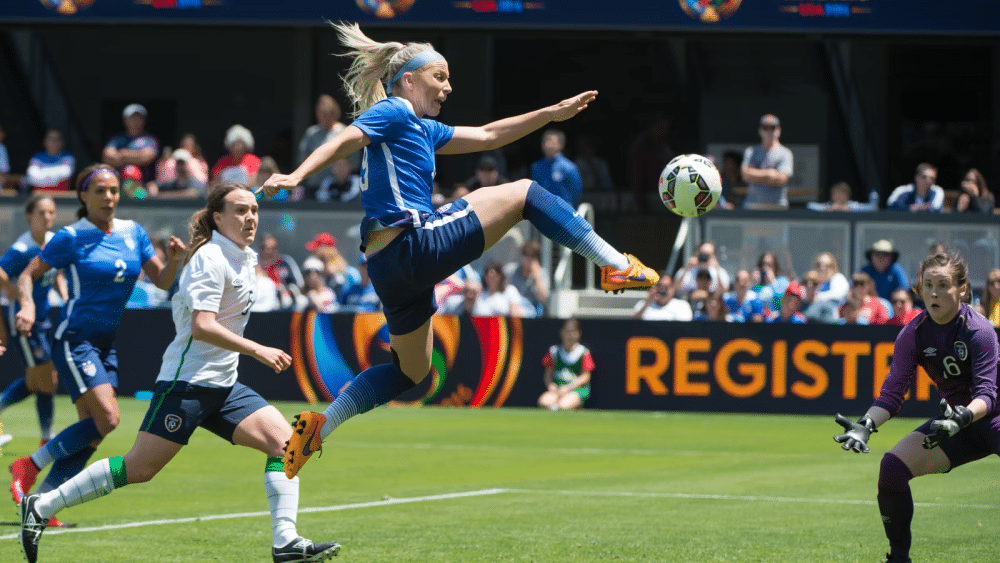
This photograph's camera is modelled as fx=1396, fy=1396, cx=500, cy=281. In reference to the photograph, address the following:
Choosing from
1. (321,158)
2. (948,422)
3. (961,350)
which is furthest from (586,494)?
(321,158)

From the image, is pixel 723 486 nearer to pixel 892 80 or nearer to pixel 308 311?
pixel 308 311

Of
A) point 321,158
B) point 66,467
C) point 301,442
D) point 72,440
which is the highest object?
point 321,158

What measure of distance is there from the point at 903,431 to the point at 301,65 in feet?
41.1

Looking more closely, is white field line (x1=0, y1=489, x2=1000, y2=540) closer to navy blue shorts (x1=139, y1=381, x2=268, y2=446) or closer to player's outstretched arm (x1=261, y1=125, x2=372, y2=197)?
navy blue shorts (x1=139, y1=381, x2=268, y2=446)

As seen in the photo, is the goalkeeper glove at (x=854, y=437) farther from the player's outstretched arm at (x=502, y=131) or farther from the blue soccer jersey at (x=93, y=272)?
the blue soccer jersey at (x=93, y=272)

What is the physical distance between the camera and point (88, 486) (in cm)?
714

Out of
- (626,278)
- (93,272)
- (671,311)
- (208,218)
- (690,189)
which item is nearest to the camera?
(626,278)

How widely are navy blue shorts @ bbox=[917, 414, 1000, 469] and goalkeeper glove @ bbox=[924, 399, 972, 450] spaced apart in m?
0.33

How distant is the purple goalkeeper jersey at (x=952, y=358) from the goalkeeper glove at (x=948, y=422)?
0.24 metres

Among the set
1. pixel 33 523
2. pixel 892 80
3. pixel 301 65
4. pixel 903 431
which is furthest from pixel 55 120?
pixel 33 523

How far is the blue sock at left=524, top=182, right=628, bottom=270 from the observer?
22.1ft

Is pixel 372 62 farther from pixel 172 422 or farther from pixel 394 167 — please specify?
pixel 172 422

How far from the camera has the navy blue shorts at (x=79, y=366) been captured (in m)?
8.95

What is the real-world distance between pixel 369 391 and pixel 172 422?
39.4 inches
